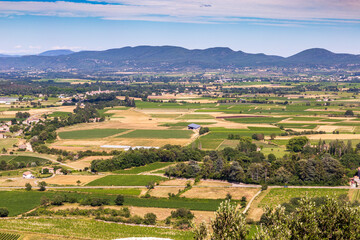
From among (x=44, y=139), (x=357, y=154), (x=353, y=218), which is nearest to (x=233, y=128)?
(x=357, y=154)

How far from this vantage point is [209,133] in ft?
274

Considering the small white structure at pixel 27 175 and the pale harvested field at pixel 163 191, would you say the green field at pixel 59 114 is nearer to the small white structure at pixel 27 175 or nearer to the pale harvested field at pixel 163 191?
the small white structure at pixel 27 175

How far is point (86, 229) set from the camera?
37.8 m

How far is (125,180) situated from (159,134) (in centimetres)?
2924

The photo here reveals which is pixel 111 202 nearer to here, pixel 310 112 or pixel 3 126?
pixel 3 126

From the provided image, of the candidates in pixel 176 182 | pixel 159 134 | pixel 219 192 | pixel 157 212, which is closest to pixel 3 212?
pixel 157 212

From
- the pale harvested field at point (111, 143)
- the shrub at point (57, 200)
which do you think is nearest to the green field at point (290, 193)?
the shrub at point (57, 200)

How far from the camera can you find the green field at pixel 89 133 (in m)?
83.3

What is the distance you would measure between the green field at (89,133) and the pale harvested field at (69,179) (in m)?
26.1

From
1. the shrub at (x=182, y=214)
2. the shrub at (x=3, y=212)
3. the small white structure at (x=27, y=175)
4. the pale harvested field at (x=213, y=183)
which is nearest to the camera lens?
the shrub at (x=182, y=214)

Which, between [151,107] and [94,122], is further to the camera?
[151,107]

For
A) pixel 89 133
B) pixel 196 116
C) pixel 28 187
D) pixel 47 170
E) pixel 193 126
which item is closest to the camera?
pixel 28 187

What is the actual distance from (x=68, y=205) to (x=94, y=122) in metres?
59.0

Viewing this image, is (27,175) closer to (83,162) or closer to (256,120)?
(83,162)
